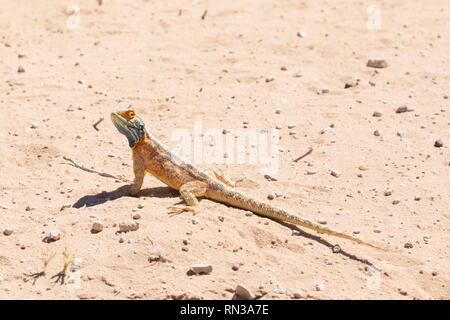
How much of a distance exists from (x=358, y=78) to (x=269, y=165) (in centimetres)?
279

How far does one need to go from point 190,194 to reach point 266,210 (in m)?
0.75

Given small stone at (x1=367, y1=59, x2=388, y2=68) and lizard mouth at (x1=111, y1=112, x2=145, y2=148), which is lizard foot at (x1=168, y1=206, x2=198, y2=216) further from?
small stone at (x1=367, y1=59, x2=388, y2=68)

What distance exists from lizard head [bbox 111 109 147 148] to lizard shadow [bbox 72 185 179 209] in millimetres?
506

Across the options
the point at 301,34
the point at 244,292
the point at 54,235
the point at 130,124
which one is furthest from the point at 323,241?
the point at 301,34

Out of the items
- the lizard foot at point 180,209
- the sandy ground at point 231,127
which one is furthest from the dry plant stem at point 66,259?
the lizard foot at point 180,209

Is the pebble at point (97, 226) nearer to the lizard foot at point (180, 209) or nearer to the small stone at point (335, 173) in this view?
the lizard foot at point (180, 209)

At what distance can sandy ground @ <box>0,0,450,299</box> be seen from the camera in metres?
4.68

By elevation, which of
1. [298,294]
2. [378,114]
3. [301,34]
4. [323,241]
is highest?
[301,34]

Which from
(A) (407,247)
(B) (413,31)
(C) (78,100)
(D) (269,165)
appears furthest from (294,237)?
(B) (413,31)

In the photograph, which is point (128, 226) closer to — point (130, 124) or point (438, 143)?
point (130, 124)

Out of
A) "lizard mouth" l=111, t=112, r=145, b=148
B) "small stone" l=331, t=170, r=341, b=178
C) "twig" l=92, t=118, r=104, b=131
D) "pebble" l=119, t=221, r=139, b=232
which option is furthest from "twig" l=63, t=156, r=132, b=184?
"small stone" l=331, t=170, r=341, b=178

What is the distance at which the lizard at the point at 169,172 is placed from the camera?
5531mm

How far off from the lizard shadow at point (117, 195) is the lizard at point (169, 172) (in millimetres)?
116

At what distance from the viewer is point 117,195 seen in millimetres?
5695
